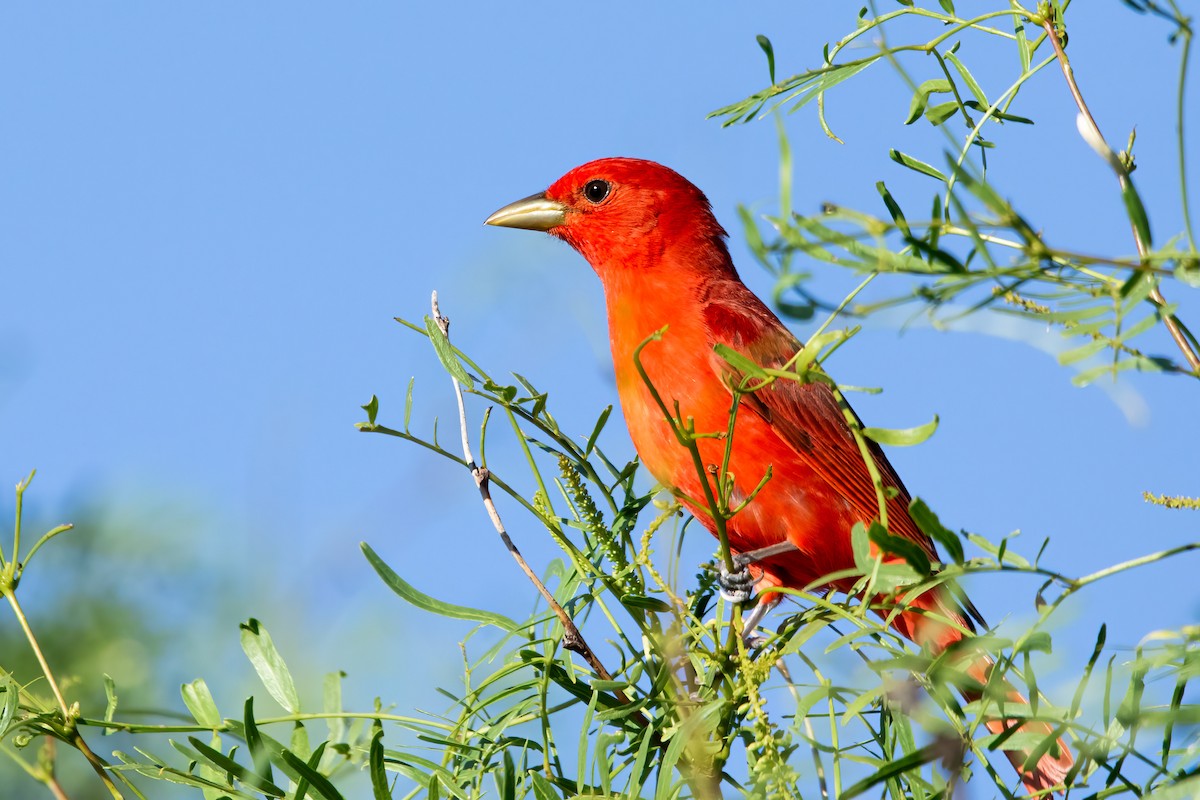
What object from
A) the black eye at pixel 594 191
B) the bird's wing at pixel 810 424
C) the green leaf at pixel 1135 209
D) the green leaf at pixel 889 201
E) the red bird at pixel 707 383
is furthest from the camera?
the black eye at pixel 594 191

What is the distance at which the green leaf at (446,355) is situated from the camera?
2.17 m

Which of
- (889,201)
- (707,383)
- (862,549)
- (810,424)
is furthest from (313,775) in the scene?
(810,424)

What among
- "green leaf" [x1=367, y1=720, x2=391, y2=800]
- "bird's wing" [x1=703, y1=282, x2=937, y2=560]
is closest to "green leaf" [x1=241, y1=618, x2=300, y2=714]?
"green leaf" [x1=367, y1=720, x2=391, y2=800]

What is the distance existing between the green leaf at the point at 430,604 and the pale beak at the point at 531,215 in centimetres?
249

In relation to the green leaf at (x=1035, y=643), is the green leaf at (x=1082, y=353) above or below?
above

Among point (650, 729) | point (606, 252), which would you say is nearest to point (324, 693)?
point (650, 729)

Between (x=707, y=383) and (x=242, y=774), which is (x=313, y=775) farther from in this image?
(x=707, y=383)

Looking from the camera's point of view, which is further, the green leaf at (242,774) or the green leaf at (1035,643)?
the green leaf at (242,774)

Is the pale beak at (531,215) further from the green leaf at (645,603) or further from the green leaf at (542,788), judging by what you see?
the green leaf at (542,788)

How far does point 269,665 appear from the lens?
83.8 inches

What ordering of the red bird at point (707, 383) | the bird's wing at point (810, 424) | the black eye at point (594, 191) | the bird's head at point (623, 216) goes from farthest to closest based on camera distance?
1. the black eye at point (594, 191)
2. the bird's head at point (623, 216)
3. the bird's wing at point (810, 424)
4. the red bird at point (707, 383)

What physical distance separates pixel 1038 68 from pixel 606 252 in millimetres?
2678

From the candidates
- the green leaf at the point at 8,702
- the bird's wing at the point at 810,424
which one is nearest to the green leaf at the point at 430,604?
the green leaf at the point at 8,702

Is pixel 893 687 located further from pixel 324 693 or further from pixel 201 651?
pixel 201 651
